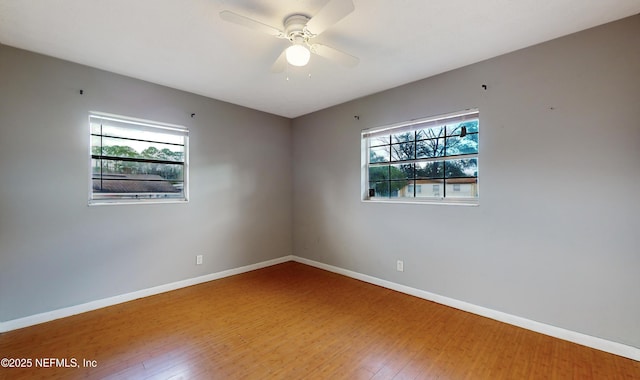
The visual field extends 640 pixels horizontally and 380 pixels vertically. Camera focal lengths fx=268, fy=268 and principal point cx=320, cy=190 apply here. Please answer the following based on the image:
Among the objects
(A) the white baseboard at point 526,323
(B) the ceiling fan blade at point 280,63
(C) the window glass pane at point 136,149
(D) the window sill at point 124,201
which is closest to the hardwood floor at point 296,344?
(A) the white baseboard at point 526,323

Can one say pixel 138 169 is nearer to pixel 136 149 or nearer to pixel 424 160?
pixel 136 149

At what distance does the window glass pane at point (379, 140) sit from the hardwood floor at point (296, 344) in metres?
2.00

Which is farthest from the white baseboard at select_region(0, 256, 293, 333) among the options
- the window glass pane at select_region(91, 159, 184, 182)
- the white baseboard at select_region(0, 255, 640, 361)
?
the window glass pane at select_region(91, 159, 184, 182)

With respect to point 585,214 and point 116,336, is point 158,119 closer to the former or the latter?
point 116,336

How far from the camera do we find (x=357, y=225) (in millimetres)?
3832

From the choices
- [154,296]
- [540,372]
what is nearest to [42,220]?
[154,296]

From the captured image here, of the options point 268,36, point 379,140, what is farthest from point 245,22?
point 379,140

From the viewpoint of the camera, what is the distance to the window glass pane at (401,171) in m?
3.41

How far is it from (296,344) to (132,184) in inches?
104

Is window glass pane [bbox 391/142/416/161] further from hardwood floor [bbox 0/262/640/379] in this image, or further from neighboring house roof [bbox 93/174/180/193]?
neighboring house roof [bbox 93/174/180/193]

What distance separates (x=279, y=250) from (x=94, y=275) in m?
2.49

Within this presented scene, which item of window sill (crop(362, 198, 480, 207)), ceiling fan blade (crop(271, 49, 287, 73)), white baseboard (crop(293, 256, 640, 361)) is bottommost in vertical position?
white baseboard (crop(293, 256, 640, 361))

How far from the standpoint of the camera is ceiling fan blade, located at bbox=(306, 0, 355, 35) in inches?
61.9

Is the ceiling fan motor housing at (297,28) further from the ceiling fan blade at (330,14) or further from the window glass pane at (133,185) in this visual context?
the window glass pane at (133,185)
